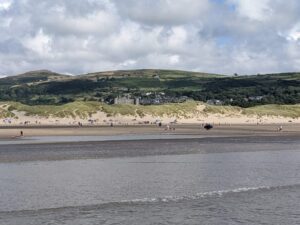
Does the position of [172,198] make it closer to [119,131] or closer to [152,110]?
[119,131]

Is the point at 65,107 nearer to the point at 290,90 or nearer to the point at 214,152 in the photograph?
the point at 214,152

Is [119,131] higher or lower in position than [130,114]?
lower

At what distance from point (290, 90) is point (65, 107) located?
3580 inches

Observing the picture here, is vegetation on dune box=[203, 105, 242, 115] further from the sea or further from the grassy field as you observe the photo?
the sea

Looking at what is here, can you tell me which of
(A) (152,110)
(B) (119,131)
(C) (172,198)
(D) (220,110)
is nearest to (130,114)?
(A) (152,110)

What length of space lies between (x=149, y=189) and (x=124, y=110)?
89075mm

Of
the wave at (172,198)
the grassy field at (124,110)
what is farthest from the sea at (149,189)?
the grassy field at (124,110)

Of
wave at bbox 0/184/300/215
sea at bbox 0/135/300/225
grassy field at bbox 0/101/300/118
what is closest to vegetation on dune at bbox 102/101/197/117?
grassy field at bbox 0/101/300/118

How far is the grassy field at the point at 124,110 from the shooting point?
4124 inches

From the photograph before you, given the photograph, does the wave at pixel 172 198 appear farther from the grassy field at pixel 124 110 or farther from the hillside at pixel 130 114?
the grassy field at pixel 124 110

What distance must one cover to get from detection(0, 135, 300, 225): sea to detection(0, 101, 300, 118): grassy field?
71.1 meters

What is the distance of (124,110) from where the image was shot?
10994 centimetres

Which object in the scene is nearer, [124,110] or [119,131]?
[119,131]

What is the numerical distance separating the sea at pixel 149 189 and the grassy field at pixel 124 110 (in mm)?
71143
